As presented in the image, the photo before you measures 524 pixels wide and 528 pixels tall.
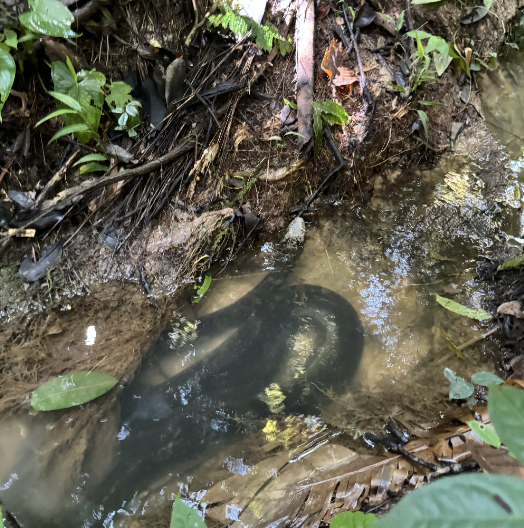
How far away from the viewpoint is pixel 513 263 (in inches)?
92.1

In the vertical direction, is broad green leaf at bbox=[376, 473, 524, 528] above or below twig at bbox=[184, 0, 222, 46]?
below

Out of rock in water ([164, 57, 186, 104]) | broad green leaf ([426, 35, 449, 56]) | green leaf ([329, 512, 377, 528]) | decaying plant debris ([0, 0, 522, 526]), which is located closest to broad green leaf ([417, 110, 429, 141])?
decaying plant debris ([0, 0, 522, 526])

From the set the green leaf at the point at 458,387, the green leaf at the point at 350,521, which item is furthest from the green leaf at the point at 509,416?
the green leaf at the point at 458,387

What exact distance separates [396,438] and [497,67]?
Answer: 3.55 meters

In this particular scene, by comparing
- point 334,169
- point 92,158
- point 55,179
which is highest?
point 92,158

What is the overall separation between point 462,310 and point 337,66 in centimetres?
193

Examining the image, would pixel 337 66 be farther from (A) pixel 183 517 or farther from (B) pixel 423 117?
(A) pixel 183 517

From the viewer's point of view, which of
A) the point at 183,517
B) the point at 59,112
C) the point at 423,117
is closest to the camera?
the point at 183,517

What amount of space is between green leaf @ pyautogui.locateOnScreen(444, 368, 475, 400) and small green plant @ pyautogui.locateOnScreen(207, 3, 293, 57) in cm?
237

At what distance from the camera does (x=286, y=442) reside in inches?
80.4

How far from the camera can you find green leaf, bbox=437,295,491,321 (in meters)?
2.30

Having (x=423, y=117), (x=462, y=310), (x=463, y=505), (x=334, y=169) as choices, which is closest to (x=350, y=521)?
(x=463, y=505)

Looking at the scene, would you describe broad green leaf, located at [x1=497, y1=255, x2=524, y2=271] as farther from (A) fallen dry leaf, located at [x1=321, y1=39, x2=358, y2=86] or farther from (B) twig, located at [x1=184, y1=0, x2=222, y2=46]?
(B) twig, located at [x1=184, y1=0, x2=222, y2=46]

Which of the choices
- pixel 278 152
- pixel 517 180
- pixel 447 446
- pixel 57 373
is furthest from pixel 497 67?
pixel 57 373
